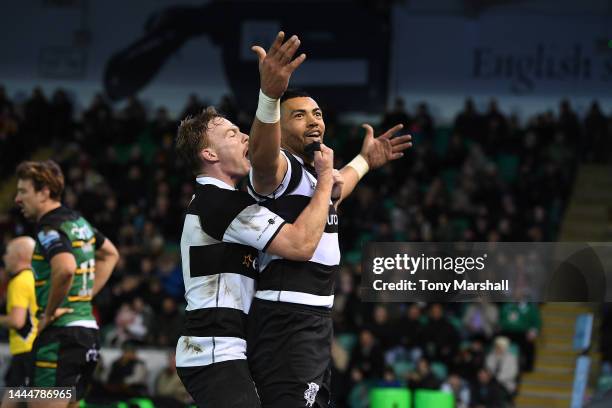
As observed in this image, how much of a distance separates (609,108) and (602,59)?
43.0 inches

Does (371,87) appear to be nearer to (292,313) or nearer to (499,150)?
(499,150)

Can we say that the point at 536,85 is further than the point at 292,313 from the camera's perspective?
Yes

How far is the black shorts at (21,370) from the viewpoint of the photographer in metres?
6.51

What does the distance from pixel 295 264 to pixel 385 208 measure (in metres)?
13.3

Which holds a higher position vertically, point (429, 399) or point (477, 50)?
point (477, 50)

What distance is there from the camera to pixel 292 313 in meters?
4.50

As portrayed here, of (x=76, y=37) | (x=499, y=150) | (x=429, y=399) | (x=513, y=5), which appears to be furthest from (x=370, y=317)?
(x=76, y=37)

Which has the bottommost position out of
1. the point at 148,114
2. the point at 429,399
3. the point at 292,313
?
the point at 429,399

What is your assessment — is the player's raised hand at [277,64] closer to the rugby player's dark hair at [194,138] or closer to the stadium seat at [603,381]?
the rugby player's dark hair at [194,138]

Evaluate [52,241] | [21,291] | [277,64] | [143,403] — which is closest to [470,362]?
[143,403]

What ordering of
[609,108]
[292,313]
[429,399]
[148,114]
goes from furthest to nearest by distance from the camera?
1. [148,114]
2. [609,108]
3. [429,399]
4. [292,313]

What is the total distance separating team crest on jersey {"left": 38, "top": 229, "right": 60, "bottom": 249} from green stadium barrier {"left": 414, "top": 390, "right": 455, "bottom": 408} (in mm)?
6661

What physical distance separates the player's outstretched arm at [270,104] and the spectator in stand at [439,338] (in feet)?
32.8

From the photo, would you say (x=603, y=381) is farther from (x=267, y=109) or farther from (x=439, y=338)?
(x=267, y=109)
